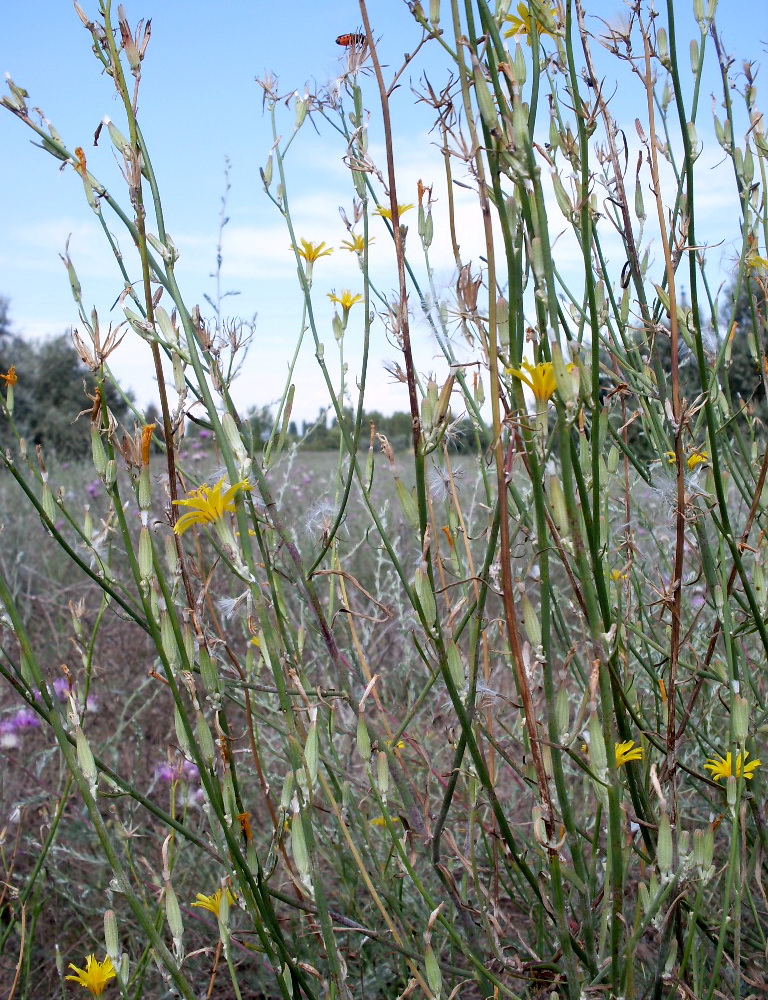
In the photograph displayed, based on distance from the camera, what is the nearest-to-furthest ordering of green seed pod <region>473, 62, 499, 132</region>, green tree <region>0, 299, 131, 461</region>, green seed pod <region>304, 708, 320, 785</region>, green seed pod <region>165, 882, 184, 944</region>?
green seed pod <region>473, 62, 499, 132</region>, green seed pod <region>304, 708, 320, 785</region>, green seed pod <region>165, 882, 184, 944</region>, green tree <region>0, 299, 131, 461</region>

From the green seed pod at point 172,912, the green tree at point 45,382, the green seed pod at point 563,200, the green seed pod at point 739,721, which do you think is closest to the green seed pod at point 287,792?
the green seed pod at point 172,912

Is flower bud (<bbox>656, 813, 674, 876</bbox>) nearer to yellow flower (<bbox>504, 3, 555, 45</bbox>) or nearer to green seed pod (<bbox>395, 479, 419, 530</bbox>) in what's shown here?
green seed pod (<bbox>395, 479, 419, 530</bbox>)

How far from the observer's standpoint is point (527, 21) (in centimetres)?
93

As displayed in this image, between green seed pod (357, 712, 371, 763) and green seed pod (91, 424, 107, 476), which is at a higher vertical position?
green seed pod (91, 424, 107, 476)

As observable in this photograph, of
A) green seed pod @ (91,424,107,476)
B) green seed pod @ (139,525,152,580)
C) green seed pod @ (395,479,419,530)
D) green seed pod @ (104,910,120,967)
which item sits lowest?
green seed pod @ (104,910,120,967)

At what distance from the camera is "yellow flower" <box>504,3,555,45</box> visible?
0.80 metres

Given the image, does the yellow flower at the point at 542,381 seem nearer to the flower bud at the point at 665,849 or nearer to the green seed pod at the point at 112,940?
the flower bud at the point at 665,849

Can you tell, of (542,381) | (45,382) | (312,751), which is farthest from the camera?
(45,382)

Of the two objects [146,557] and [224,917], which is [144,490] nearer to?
[146,557]

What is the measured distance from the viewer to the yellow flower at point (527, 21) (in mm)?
797

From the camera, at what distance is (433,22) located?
86cm

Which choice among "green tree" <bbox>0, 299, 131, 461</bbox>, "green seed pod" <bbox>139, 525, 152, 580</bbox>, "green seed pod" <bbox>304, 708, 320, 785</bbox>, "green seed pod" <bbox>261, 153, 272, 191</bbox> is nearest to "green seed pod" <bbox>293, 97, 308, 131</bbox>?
"green seed pod" <bbox>261, 153, 272, 191</bbox>

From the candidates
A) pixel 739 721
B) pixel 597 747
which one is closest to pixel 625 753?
pixel 739 721

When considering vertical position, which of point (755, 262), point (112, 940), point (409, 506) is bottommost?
point (112, 940)
